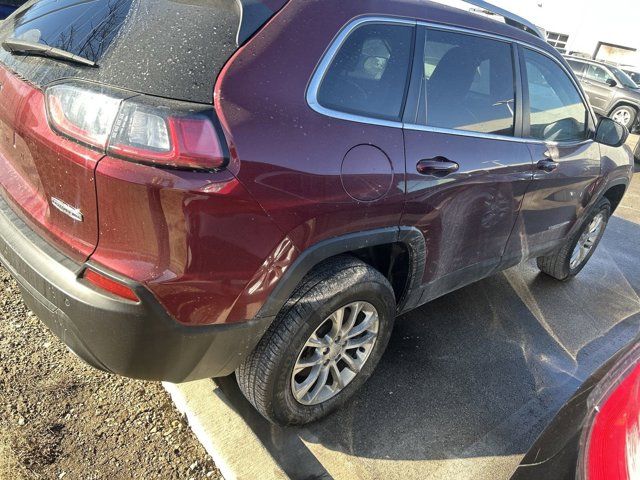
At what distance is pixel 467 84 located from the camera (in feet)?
8.39

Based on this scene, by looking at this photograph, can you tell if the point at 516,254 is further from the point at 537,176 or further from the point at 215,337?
the point at 215,337

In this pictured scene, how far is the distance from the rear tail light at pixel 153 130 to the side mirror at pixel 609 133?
3.03 meters

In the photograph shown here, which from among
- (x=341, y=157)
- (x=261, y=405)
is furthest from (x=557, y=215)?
(x=261, y=405)

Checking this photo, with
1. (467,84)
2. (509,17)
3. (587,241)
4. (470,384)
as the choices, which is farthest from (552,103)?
(470,384)

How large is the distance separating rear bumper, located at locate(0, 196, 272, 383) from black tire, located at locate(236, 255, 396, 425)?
0.39ft

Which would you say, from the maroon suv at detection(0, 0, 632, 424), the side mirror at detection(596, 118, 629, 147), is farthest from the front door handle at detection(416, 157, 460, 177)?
the side mirror at detection(596, 118, 629, 147)

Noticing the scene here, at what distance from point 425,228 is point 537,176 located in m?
1.05

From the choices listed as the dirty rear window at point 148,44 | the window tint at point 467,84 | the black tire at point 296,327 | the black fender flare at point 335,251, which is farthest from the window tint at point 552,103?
the dirty rear window at point 148,44

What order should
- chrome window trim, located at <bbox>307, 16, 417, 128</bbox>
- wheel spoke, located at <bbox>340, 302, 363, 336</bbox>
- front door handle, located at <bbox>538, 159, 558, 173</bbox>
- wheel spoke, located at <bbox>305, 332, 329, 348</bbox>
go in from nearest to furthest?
1. chrome window trim, located at <bbox>307, 16, 417, 128</bbox>
2. wheel spoke, located at <bbox>305, 332, 329, 348</bbox>
3. wheel spoke, located at <bbox>340, 302, 363, 336</bbox>
4. front door handle, located at <bbox>538, 159, 558, 173</bbox>

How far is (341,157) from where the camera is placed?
74.2 inches

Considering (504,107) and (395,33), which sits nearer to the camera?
(395,33)

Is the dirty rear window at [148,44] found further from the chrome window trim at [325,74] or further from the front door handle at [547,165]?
the front door handle at [547,165]

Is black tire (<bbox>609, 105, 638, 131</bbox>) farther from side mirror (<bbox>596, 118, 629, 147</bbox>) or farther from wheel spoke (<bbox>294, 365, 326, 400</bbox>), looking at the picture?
wheel spoke (<bbox>294, 365, 326, 400</bbox>)

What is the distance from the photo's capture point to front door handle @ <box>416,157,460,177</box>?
220cm
